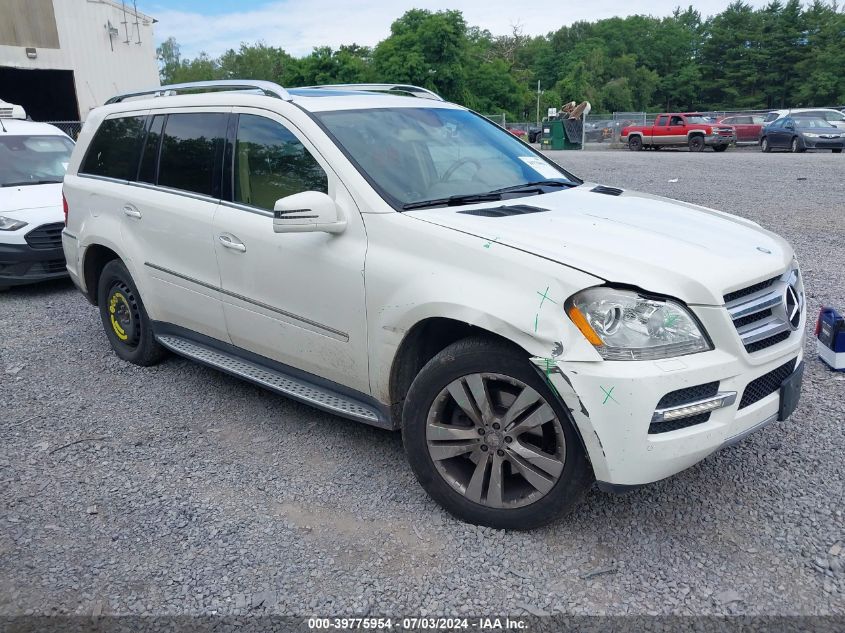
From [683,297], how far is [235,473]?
7.77 feet

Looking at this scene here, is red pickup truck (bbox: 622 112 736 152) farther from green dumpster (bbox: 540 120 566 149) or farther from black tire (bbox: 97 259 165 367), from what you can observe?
black tire (bbox: 97 259 165 367)

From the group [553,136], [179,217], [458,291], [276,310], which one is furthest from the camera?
[553,136]

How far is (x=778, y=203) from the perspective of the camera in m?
11.9

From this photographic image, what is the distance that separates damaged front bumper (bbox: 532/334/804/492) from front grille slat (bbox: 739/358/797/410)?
38 millimetres

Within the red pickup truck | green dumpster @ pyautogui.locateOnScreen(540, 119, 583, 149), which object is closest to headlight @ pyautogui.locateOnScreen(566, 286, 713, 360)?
the red pickup truck

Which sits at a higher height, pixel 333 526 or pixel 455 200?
pixel 455 200

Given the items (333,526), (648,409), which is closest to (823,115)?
(648,409)

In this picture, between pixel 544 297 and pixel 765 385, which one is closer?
pixel 544 297

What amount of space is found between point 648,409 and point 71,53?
31.3m

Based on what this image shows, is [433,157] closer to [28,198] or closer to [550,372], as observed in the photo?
[550,372]

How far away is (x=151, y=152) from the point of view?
4836 millimetres

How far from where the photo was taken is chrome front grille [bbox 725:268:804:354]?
9.31 feet

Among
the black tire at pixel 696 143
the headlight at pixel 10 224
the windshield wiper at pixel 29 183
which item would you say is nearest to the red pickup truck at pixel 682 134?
the black tire at pixel 696 143

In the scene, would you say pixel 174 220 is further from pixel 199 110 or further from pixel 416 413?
pixel 416 413
